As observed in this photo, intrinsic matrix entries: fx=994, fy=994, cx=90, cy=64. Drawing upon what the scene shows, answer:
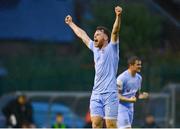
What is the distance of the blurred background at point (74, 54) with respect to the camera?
2969cm

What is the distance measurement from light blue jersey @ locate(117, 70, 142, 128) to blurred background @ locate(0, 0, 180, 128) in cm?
623

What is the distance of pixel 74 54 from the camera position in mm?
47781

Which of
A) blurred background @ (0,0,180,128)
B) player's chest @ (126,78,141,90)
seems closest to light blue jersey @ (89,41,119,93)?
player's chest @ (126,78,141,90)

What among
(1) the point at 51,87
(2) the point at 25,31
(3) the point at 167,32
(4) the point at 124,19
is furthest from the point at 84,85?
(2) the point at 25,31

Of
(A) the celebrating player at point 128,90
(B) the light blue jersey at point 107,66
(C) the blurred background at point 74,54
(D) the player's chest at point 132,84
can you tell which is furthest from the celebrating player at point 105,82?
(C) the blurred background at point 74,54

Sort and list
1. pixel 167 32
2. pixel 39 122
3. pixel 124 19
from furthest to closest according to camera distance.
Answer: pixel 167 32 < pixel 124 19 < pixel 39 122

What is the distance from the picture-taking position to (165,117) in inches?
1173

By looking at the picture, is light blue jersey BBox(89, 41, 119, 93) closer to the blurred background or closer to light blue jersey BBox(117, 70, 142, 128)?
light blue jersey BBox(117, 70, 142, 128)

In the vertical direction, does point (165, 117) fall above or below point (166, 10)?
below

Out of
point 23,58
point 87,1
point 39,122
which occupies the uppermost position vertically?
point 87,1

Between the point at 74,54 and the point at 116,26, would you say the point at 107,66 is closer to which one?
the point at 116,26

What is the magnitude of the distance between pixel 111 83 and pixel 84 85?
15.8 metres

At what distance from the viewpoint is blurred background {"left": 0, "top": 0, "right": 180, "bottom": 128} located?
29.7m

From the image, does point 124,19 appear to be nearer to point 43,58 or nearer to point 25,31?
point 43,58
